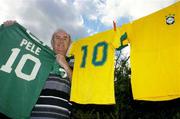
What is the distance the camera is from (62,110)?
3.36 meters

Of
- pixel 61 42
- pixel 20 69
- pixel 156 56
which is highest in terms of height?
pixel 61 42

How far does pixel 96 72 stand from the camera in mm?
3918

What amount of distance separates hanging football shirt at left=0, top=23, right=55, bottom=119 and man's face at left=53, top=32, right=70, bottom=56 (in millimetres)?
152

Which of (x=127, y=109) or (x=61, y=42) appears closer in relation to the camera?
(x=61, y=42)

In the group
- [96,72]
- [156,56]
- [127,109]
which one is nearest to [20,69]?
[96,72]

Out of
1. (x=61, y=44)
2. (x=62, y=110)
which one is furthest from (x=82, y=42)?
(x=62, y=110)

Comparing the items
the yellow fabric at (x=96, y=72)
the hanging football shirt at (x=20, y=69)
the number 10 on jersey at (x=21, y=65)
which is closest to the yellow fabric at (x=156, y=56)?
the yellow fabric at (x=96, y=72)

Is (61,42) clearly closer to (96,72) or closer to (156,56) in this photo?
(96,72)

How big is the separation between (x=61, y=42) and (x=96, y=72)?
50 centimetres

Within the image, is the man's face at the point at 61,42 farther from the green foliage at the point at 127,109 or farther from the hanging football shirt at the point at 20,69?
the green foliage at the point at 127,109

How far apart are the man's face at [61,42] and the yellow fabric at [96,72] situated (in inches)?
14.4

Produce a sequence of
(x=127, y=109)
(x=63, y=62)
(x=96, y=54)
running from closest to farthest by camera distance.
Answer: (x=63, y=62) < (x=96, y=54) < (x=127, y=109)

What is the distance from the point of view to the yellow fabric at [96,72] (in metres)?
3.77

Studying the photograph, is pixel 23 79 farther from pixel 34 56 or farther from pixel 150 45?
pixel 150 45
